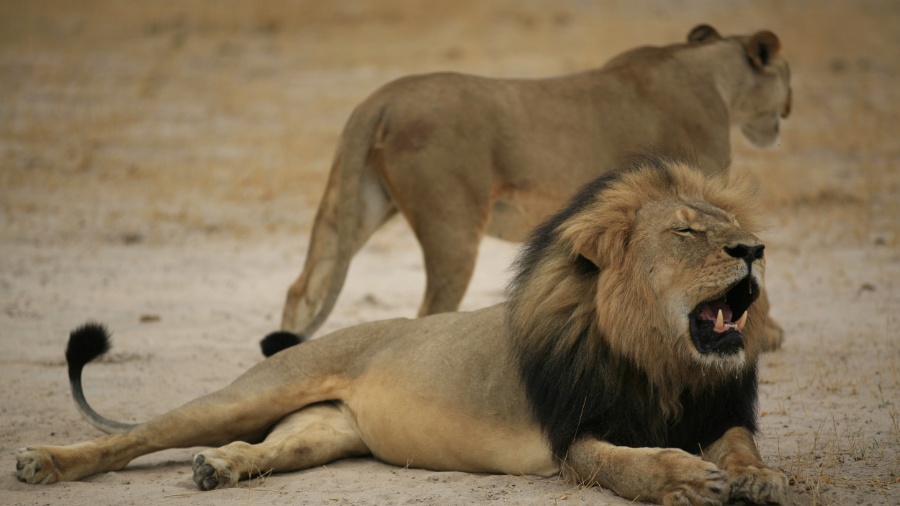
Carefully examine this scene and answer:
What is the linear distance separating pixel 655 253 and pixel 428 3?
1387cm

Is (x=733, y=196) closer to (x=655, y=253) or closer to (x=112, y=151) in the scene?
(x=655, y=253)

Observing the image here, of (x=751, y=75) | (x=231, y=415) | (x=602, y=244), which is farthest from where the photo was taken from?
(x=751, y=75)

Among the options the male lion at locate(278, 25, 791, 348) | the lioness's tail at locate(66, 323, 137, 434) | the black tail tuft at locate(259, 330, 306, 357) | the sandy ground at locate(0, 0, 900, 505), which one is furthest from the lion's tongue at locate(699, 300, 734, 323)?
the lioness's tail at locate(66, 323, 137, 434)

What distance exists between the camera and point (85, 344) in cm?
418

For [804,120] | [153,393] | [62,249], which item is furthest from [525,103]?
[804,120]

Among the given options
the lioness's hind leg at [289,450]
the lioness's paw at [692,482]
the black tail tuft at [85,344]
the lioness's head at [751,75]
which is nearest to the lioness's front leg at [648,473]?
the lioness's paw at [692,482]

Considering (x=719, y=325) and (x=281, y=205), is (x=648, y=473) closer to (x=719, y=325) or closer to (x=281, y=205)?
(x=719, y=325)

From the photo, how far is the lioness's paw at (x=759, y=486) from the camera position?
3.04 metres

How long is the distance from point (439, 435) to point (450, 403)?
0.34 ft

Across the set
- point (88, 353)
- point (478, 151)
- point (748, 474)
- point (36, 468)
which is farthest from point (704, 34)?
point (36, 468)

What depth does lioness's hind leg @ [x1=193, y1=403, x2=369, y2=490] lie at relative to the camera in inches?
145

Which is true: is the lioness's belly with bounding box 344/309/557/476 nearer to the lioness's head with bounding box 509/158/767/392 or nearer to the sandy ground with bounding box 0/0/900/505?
the sandy ground with bounding box 0/0/900/505

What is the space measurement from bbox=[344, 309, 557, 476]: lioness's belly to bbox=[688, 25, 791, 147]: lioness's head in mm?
2981

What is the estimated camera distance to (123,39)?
15.8 metres
